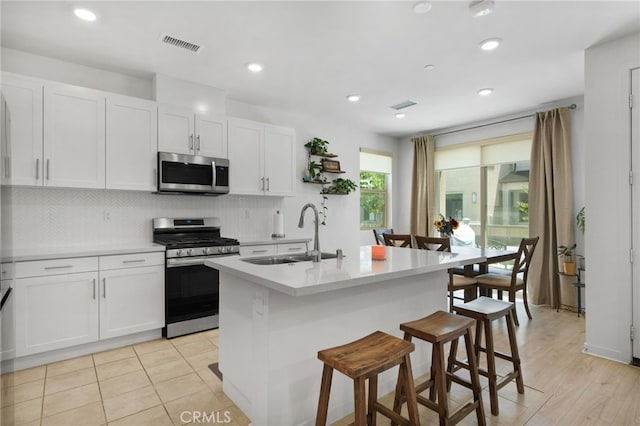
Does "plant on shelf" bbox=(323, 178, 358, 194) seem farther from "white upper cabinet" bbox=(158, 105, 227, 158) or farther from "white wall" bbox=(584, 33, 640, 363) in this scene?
"white wall" bbox=(584, 33, 640, 363)

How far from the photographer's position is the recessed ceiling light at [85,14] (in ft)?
7.93

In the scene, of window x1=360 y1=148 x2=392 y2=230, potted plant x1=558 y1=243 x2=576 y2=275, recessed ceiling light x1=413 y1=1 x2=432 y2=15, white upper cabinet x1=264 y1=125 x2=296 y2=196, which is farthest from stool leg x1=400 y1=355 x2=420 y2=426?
window x1=360 y1=148 x2=392 y2=230

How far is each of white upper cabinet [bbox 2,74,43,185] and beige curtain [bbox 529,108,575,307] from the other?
5.56 meters

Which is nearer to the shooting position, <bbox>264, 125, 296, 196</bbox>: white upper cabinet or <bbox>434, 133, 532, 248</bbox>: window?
<bbox>264, 125, 296, 196</bbox>: white upper cabinet

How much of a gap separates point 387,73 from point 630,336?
313cm

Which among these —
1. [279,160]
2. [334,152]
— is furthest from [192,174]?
[334,152]

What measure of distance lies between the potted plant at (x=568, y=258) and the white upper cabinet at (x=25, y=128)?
558 centimetres

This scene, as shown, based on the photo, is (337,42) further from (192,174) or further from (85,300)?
(85,300)

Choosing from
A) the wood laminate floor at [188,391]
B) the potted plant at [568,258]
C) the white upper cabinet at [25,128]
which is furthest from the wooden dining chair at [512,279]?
the white upper cabinet at [25,128]

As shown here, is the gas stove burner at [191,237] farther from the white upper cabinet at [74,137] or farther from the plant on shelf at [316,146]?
the plant on shelf at [316,146]

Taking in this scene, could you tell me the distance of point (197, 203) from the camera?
4004 millimetres

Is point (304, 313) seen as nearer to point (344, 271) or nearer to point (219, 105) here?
point (344, 271)

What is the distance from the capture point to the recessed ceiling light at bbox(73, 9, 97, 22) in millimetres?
2416

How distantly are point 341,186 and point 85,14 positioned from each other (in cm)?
366
